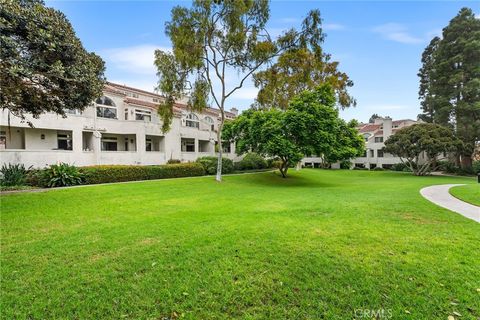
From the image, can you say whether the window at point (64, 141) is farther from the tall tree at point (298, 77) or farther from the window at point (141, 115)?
the tall tree at point (298, 77)

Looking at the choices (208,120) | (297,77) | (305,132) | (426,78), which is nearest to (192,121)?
(208,120)

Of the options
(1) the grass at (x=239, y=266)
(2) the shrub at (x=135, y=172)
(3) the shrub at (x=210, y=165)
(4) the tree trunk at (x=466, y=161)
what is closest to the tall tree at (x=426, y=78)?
(4) the tree trunk at (x=466, y=161)

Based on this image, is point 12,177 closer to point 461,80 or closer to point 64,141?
point 64,141

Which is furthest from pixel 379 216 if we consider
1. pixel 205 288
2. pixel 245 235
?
pixel 205 288

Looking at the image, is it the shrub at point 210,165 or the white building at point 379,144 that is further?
the white building at point 379,144

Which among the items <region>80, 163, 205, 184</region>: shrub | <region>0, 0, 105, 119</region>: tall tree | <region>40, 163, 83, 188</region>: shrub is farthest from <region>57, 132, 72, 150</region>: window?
<region>0, 0, 105, 119</region>: tall tree

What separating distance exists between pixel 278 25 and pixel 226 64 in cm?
468

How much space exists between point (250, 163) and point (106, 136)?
14748 millimetres

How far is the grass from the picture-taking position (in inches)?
127

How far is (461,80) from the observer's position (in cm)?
3017

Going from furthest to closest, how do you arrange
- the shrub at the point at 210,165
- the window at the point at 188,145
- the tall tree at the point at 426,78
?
the tall tree at the point at 426,78 < the window at the point at 188,145 < the shrub at the point at 210,165

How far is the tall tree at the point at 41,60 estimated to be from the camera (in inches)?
238

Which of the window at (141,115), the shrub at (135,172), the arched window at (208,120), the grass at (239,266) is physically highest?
the arched window at (208,120)

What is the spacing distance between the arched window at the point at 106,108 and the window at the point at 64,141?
3.03 metres
